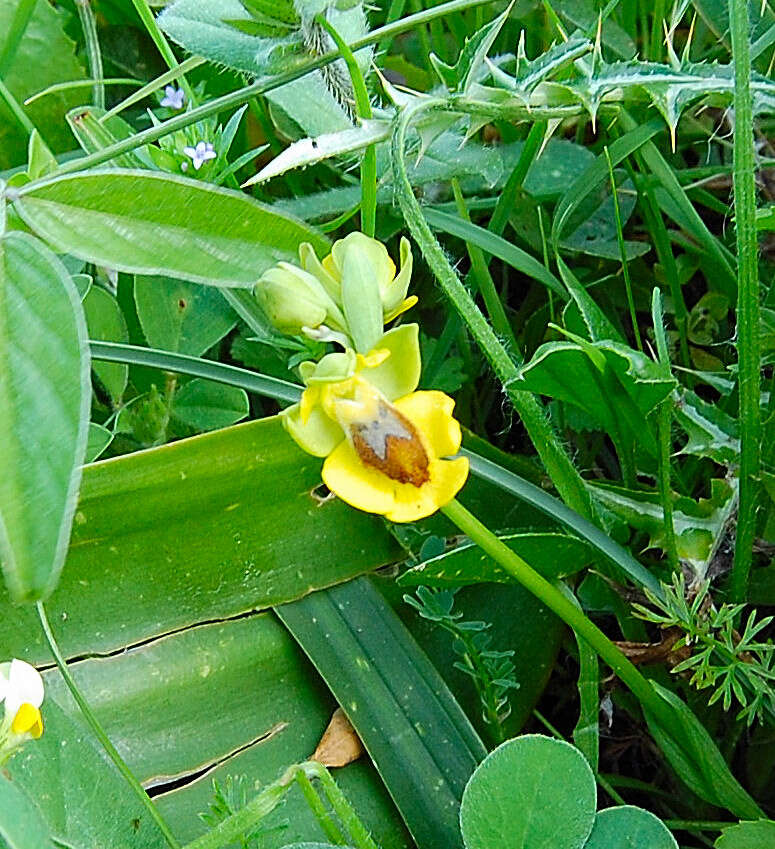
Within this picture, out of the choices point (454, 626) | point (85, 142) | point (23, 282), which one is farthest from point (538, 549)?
point (85, 142)

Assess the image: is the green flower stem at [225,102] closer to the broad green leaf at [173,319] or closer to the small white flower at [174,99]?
the broad green leaf at [173,319]

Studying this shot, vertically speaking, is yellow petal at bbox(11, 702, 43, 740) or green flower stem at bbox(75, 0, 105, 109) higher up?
green flower stem at bbox(75, 0, 105, 109)

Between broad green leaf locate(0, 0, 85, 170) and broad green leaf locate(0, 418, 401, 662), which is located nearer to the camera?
broad green leaf locate(0, 418, 401, 662)

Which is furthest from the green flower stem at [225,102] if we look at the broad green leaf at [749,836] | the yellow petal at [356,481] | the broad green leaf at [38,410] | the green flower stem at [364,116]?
the broad green leaf at [749,836]

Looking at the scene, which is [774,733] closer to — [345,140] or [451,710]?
[451,710]

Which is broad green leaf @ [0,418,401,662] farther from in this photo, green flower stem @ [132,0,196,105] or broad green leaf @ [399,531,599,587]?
green flower stem @ [132,0,196,105]

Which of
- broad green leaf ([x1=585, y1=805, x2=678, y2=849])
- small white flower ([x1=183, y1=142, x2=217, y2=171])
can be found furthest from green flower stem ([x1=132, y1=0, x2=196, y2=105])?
broad green leaf ([x1=585, y1=805, x2=678, y2=849])

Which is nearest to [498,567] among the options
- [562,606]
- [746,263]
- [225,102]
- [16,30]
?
[562,606]
